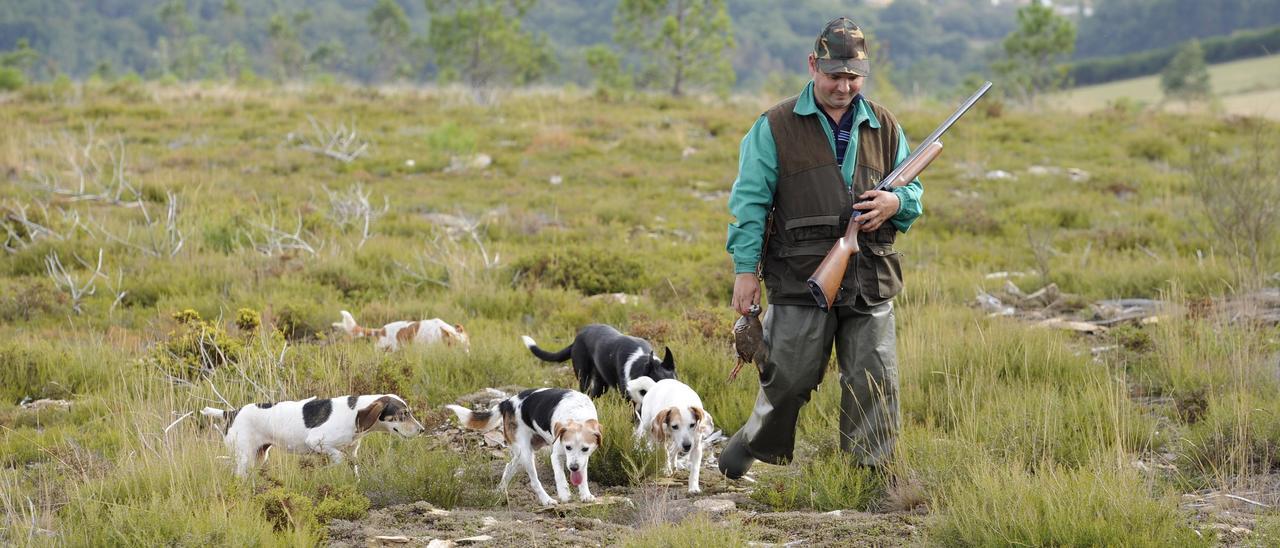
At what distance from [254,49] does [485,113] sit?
109 m

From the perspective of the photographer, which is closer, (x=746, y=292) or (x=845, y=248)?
(x=845, y=248)

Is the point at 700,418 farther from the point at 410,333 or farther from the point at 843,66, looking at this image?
the point at 410,333

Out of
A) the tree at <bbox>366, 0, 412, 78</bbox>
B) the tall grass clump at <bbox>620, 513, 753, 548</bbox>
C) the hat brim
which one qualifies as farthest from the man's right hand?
the tree at <bbox>366, 0, 412, 78</bbox>

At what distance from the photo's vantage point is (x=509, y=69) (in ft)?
180

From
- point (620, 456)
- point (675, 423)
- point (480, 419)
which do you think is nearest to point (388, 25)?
point (480, 419)

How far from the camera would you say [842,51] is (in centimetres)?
484

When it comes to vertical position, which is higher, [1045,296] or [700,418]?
[700,418]

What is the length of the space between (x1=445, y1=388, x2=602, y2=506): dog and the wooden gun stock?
124 cm

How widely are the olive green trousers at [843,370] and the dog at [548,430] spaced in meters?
0.85

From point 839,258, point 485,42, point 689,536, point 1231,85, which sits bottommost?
point 689,536

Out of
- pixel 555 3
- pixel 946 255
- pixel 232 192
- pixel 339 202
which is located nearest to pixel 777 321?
pixel 946 255

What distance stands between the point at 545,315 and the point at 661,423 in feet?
13.8

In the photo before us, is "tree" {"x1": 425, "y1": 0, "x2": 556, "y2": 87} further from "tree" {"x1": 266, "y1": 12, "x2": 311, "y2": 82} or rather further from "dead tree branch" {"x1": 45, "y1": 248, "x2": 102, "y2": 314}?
"dead tree branch" {"x1": 45, "y1": 248, "x2": 102, "y2": 314}

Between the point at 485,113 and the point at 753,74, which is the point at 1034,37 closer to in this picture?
the point at 485,113
